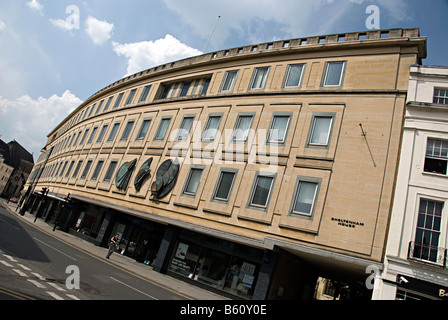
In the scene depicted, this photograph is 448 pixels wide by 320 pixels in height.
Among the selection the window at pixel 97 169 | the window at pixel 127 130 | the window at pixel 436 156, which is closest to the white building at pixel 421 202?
the window at pixel 436 156

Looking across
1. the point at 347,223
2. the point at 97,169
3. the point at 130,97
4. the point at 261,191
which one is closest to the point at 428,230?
the point at 347,223

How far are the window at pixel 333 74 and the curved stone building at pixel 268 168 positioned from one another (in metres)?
0.07

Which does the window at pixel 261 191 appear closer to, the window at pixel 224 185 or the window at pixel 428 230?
the window at pixel 224 185

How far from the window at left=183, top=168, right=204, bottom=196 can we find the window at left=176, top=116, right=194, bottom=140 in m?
3.43

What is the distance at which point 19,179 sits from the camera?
353ft

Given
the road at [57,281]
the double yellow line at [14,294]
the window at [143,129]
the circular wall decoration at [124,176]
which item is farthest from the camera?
the window at [143,129]

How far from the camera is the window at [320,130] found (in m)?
16.8

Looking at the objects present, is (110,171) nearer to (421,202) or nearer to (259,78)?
(259,78)

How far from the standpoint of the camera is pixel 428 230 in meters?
13.1

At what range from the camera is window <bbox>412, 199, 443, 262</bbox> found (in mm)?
12703

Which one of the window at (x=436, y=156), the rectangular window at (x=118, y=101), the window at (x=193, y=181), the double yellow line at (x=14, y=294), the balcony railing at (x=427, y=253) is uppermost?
the rectangular window at (x=118, y=101)

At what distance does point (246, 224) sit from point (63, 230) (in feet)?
71.6

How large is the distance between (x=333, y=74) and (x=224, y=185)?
10.2 m

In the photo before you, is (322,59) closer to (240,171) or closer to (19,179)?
(240,171)
